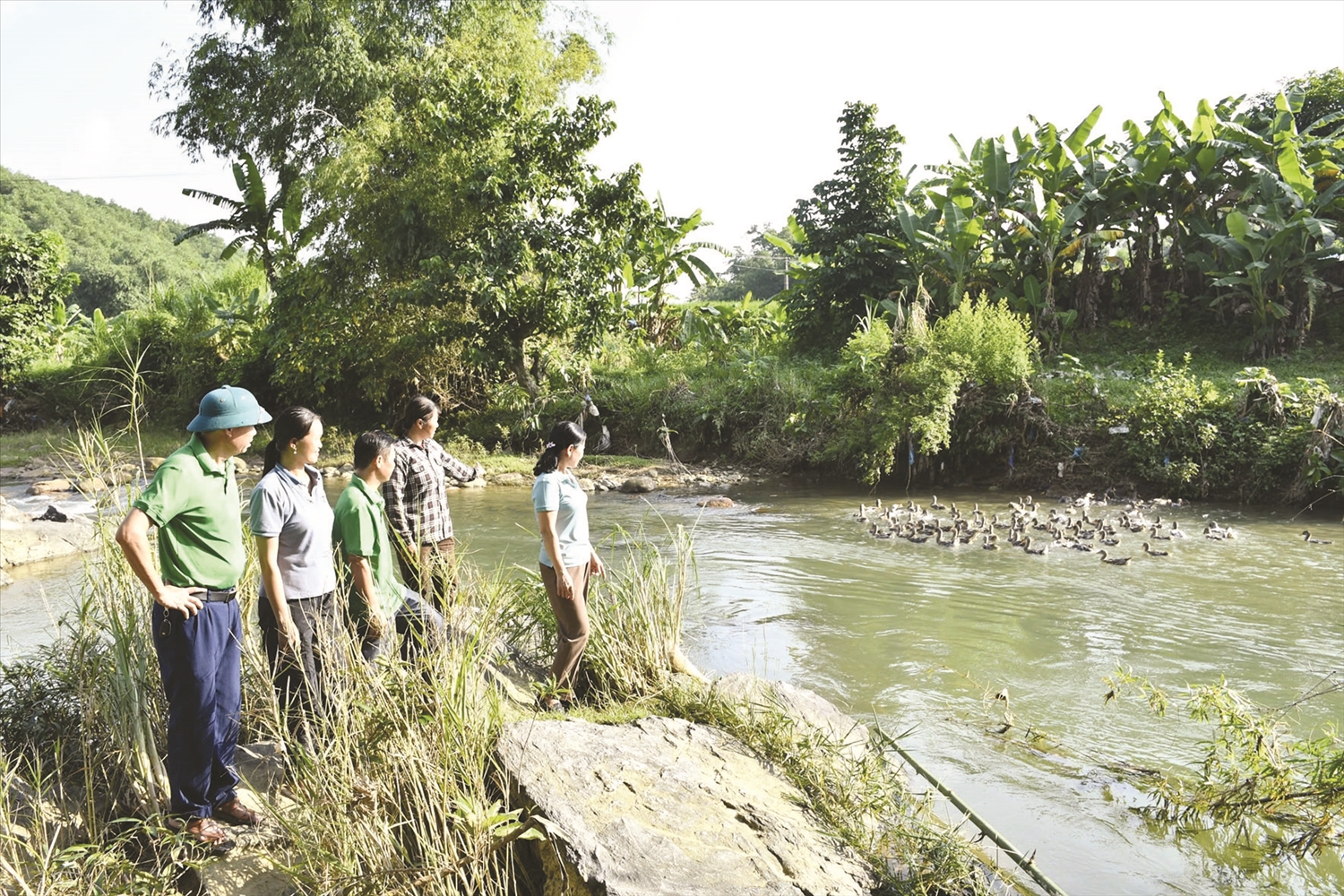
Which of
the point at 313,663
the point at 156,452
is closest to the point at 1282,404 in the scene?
the point at 313,663

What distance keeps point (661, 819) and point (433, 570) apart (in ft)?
6.65

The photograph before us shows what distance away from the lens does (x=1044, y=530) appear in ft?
39.9

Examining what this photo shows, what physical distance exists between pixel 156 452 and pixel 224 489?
18.8 meters

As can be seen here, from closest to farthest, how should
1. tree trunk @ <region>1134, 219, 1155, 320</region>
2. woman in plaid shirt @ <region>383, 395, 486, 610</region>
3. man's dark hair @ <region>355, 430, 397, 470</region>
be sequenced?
man's dark hair @ <region>355, 430, 397, 470</region> < woman in plaid shirt @ <region>383, 395, 486, 610</region> < tree trunk @ <region>1134, 219, 1155, 320</region>

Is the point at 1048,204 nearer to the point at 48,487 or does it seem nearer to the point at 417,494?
the point at 417,494

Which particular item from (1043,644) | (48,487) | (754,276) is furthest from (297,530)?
(754,276)

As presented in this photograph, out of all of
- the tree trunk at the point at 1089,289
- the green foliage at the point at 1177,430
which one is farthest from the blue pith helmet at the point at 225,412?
the tree trunk at the point at 1089,289

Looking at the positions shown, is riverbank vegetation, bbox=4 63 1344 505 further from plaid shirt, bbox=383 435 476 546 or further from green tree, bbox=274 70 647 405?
plaid shirt, bbox=383 435 476 546

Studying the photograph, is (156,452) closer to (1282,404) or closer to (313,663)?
(313,663)

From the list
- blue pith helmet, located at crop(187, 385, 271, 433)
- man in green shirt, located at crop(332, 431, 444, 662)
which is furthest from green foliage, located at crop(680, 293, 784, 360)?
blue pith helmet, located at crop(187, 385, 271, 433)

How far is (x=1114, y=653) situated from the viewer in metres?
7.37

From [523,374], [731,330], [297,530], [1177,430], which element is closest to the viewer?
[297,530]

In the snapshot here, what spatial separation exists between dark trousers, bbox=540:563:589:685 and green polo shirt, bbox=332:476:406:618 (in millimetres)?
807

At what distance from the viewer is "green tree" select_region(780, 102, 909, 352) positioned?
68.9 ft
